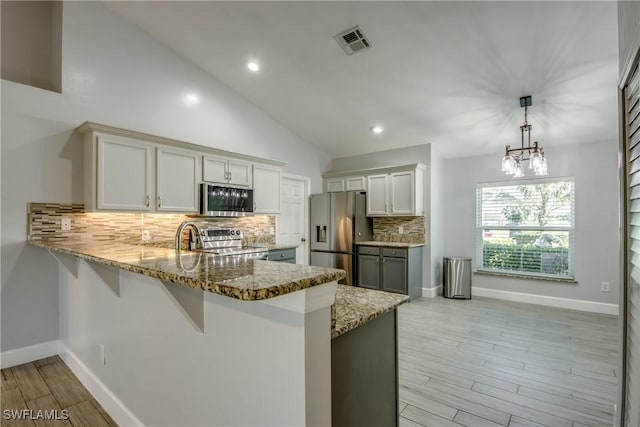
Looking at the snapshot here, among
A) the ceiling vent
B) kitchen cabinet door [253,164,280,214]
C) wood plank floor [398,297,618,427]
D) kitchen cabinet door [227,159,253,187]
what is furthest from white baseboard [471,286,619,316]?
the ceiling vent

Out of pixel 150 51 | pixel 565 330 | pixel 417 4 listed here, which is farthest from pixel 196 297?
pixel 565 330

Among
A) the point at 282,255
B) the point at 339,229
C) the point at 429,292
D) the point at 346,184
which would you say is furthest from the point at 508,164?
the point at 282,255

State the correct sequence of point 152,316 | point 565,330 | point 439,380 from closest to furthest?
1. point 152,316
2. point 439,380
3. point 565,330

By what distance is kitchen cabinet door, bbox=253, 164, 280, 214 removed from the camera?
14.9ft

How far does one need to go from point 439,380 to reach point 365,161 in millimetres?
4068

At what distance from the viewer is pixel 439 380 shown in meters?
2.49

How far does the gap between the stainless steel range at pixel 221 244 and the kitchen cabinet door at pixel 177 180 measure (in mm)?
420

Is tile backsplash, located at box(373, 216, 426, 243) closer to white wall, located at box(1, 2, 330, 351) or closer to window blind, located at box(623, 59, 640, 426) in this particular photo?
white wall, located at box(1, 2, 330, 351)

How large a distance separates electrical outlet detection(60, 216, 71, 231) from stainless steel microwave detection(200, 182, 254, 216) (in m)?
1.29

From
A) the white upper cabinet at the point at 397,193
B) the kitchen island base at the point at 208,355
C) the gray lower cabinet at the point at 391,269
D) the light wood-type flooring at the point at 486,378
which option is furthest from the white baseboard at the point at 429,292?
the kitchen island base at the point at 208,355

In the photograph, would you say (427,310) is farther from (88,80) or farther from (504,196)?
(88,80)

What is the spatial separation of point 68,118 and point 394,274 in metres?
4.51

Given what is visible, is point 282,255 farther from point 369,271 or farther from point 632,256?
point 632,256

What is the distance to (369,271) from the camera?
16.8ft
